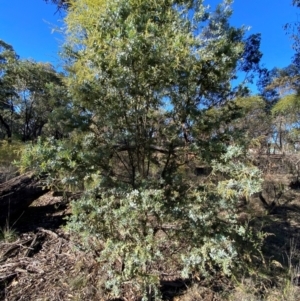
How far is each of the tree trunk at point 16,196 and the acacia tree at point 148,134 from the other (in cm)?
257

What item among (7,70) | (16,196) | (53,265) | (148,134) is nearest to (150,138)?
(148,134)

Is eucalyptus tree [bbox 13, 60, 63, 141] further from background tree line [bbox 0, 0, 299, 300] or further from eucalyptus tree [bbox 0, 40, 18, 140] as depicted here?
background tree line [bbox 0, 0, 299, 300]

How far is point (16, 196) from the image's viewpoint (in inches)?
214

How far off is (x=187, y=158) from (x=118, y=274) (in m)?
1.56

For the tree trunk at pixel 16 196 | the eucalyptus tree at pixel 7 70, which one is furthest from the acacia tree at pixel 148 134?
the eucalyptus tree at pixel 7 70

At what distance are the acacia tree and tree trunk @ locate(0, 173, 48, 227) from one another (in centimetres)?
257

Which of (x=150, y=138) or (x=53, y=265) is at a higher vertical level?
(x=150, y=138)

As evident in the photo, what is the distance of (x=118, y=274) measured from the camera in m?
3.05

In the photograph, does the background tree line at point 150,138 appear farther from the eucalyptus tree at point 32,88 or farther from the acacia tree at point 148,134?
the eucalyptus tree at point 32,88

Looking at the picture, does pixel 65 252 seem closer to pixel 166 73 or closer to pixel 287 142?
pixel 166 73

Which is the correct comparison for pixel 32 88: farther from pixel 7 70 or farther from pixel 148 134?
pixel 148 134

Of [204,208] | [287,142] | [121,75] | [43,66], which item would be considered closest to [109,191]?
[204,208]

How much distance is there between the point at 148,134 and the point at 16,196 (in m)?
3.39

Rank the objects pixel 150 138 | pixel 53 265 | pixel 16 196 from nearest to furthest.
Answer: pixel 150 138 → pixel 53 265 → pixel 16 196
